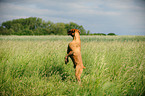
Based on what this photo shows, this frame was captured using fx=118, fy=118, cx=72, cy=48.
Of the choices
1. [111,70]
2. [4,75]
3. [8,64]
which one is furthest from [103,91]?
[8,64]

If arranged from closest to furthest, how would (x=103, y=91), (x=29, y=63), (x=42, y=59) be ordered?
(x=103, y=91) < (x=29, y=63) < (x=42, y=59)

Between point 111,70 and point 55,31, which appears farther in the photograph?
point 55,31

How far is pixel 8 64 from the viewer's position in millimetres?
3984

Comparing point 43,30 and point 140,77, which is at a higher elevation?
point 43,30

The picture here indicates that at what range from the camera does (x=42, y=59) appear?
186 inches

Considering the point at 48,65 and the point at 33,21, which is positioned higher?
the point at 33,21

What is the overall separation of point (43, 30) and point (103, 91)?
1229 inches

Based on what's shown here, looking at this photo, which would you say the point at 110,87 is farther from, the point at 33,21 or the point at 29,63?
the point at 33,21

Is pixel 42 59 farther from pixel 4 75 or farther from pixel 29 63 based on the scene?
pixel 4 75

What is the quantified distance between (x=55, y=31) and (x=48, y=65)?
28.5m

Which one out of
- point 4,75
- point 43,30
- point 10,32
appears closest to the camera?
point 4,75

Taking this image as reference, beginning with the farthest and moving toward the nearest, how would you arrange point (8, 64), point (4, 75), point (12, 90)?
1. point (8, 64)
2. point (4, 75)
3. point (12, 90)

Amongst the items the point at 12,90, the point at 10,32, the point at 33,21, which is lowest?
the point at 12,90

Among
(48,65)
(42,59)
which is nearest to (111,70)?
(48,65)
